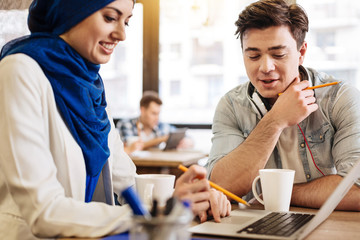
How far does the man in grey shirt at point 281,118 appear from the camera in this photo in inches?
66.6

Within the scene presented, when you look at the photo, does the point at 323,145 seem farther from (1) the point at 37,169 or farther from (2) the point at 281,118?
(1) the point at 37,169

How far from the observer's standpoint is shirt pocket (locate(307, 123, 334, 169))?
1.74m

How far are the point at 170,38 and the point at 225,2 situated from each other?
2.79 feet

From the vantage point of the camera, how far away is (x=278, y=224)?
1134 mm

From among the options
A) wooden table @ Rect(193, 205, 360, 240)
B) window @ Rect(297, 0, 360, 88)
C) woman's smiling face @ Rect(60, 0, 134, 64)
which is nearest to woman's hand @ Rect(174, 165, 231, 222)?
wooden table @ Rect(193, 205, 360, 240)

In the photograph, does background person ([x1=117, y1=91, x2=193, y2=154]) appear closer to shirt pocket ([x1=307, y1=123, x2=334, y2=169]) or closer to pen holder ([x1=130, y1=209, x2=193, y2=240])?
shirt pocket ([x1=307, y1=123, x2=334, y2=169])

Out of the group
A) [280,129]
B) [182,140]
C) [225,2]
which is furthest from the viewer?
[225,2]

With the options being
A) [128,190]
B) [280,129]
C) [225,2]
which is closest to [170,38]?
[225,2]

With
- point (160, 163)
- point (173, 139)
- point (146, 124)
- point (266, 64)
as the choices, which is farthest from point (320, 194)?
point (146, 124)

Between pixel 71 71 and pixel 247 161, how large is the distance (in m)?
0.76

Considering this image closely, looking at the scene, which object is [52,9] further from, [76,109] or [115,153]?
[115,153]

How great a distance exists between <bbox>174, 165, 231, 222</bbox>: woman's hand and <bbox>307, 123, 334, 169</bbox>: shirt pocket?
628 mm

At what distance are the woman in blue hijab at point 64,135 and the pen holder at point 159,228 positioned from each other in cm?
27

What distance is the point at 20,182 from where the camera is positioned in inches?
39.7
